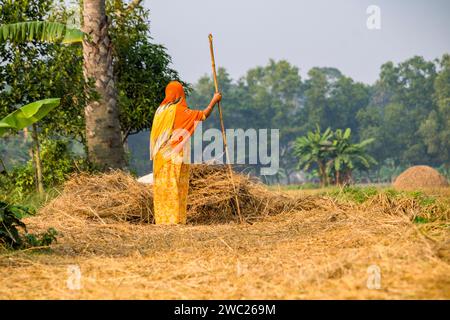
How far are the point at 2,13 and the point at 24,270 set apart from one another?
8.38 meters

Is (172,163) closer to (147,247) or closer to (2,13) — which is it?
(147,247)

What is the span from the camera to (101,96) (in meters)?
13.9

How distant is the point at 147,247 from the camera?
7.89m

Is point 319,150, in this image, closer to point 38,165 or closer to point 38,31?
point 38,165

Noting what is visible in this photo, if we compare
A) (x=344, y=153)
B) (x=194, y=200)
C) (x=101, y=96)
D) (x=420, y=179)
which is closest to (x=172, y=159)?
(x=194, y=200)

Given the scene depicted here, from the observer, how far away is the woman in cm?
1054

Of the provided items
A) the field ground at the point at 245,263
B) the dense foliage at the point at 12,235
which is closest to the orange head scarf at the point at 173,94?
the field ground at the point at 245,263

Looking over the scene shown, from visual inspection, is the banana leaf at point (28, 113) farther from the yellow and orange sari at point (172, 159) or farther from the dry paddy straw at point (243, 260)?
the yellow and orange sari at point (172, 159)

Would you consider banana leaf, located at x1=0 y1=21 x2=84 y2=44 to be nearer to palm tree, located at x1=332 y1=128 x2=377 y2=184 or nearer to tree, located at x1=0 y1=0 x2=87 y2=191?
tree, located at x1=0 y1=0 x2=87 y2=191

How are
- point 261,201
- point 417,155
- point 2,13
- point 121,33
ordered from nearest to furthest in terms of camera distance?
point 261,201 < point 2,13 < point 121,33 < point 417,155

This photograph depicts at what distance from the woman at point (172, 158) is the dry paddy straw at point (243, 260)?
516 mm

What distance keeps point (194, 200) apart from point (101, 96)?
3798mm

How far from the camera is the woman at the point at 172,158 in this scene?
1054 cm

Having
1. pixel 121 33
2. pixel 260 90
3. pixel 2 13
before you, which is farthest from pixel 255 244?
pixel 260 90
